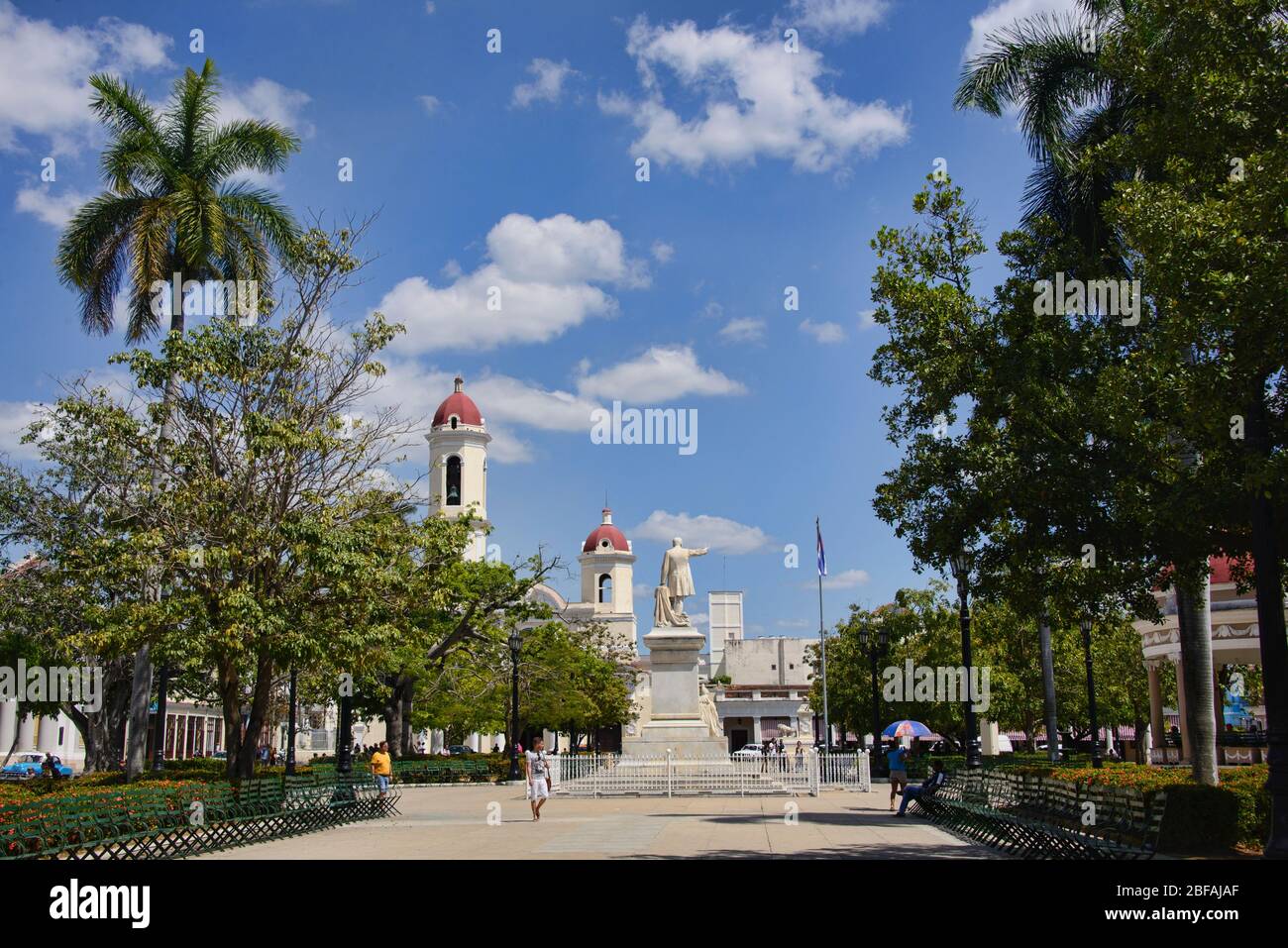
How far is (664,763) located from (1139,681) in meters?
37.6

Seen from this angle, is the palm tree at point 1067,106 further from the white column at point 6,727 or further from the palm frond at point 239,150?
the white column at point 6,727

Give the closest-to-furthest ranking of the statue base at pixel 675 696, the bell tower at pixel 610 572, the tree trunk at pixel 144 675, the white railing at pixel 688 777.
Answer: the tree trunk at pixel 144 675 → the white railing at pixel 688 777 → the statue base at pixel 675 696 → the bell tower at pixel 610 572

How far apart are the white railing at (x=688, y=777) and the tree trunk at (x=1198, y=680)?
9.71 meters

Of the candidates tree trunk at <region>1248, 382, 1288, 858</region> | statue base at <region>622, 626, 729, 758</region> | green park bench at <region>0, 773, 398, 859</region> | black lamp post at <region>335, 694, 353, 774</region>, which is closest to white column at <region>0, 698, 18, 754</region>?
black lamp post at <region>335, 694, 353, 774</region>

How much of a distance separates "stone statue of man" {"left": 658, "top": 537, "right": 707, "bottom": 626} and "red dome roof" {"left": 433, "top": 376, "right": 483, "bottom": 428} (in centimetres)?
4361

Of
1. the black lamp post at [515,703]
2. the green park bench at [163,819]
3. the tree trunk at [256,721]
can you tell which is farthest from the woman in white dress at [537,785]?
the black lamp post at [515,703]

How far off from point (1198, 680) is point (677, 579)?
49.1ft

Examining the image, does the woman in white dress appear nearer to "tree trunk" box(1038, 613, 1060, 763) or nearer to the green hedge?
the green hedge

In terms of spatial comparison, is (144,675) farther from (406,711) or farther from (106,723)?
(406,711)

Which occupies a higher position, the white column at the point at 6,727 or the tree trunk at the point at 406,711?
the tree trunk at the point at 406,711

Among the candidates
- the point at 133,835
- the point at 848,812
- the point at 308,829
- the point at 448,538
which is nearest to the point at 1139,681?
the point at 848,812

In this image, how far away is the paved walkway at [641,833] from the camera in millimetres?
14969
